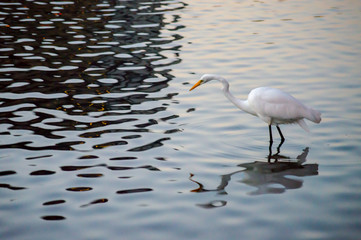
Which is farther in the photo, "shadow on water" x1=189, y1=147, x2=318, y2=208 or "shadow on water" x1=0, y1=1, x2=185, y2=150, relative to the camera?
"shadow on water" x1=0, y1=1, x2=185, y2=150

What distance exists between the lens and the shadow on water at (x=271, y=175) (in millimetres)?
6965

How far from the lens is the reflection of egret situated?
7.01 meters

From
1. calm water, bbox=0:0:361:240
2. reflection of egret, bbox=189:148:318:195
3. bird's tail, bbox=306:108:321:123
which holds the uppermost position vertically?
bird's tail, bbox=306:108:321:123

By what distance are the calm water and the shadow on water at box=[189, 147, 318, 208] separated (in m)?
0.03

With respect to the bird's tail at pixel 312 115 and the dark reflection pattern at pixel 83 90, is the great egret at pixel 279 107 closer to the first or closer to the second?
the bird's tail at pixel 312 115

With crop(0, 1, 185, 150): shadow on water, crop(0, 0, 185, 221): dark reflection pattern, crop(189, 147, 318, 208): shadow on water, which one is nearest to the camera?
crop(189, 147, 318, 208): shadow on water

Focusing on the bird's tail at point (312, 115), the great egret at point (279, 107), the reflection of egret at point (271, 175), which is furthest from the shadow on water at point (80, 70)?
the bird's tail at point (312, 115)

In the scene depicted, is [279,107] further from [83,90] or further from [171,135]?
[83,90]

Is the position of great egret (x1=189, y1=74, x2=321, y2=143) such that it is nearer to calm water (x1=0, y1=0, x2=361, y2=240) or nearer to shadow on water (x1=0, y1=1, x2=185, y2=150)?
calm water (x1=0, y1=0, x2=361, y2=240)

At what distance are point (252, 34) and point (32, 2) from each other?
1044cm

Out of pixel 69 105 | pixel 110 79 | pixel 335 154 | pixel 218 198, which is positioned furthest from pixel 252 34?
pixel 218 198

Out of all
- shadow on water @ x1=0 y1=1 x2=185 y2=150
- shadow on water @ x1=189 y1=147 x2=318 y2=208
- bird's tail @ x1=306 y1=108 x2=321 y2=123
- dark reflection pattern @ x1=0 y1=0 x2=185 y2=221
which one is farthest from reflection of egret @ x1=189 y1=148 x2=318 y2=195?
shadow on water @ x1=0 y1=1 x2=185 y2=150

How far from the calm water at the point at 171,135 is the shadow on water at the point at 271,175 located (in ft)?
0.09

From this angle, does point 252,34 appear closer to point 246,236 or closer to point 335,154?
point 335,154
